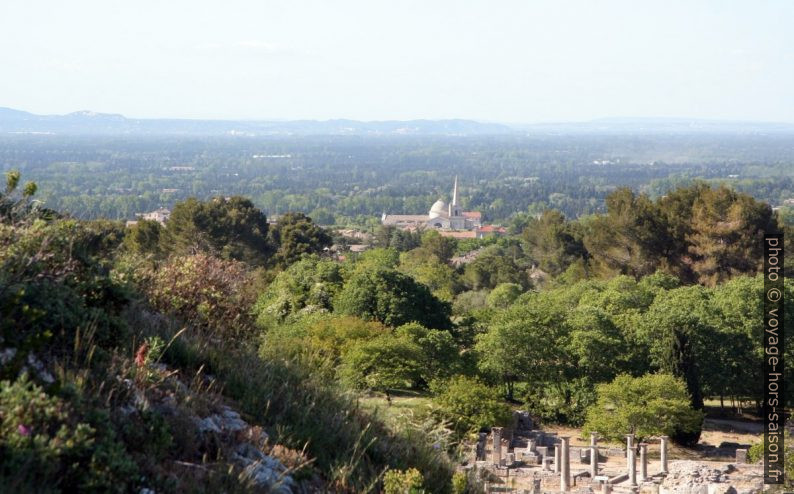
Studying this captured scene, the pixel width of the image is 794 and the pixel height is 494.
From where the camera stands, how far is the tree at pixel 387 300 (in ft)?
80.9

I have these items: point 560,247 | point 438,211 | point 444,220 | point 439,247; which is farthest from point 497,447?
point 438,211

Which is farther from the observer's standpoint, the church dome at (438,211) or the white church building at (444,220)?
the church dome at (438,211)

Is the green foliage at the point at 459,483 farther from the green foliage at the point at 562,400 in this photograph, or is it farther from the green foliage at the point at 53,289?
the green foliage at the point at 562,400

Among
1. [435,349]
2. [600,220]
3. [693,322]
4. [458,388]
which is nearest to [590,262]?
[600,220]

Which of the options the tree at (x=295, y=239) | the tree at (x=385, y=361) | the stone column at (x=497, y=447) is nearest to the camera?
the stone column at (x=497, y=447)

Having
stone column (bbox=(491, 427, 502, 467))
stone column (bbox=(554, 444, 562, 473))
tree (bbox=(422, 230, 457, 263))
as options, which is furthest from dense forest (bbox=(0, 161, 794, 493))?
stone column (bbox=(554, 444, 562, 473))

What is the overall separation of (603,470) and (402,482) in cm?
1410

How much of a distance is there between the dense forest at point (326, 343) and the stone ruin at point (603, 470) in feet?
2.35

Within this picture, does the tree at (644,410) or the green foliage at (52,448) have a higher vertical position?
the green foliage at (52,448)

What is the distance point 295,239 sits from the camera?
133ft

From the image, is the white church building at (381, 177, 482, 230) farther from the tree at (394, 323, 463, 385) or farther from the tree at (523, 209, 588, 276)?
the tree at (394, 323, 463, 385)

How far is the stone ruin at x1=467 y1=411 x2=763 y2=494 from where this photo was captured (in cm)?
1650

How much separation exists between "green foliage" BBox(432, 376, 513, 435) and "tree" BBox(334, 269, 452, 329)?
204 inches

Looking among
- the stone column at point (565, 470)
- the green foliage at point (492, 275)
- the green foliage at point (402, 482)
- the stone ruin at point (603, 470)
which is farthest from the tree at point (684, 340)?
the green foliage at point (402, 482)
